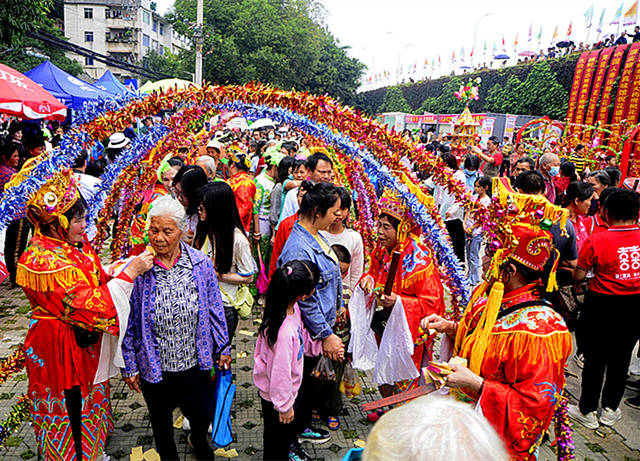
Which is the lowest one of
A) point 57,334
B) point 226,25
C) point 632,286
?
point 57,334

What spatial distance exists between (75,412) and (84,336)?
1.82 ft

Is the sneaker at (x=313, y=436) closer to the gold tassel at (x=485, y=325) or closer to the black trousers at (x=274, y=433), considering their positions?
the black trousers at (x=274, y=433)

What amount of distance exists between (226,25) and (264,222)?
90.1 ft

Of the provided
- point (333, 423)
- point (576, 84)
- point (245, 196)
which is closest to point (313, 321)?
point (333, 423)

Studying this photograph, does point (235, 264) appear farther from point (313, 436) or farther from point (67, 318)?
point (313, 436)

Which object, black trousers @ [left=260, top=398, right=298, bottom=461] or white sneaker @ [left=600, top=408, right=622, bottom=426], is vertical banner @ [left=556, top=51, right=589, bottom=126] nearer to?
white sneaker @ [left=600, top=408, right=622, bottom=426]

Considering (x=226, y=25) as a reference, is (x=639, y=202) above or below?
below

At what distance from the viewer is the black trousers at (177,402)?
2.88 meters

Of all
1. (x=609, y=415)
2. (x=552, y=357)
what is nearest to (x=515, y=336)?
(x=552, y=357)

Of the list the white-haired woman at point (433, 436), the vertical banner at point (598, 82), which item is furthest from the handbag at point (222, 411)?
the vertical banner at point (598, 82)

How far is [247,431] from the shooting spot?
383cm

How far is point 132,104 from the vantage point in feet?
11.3

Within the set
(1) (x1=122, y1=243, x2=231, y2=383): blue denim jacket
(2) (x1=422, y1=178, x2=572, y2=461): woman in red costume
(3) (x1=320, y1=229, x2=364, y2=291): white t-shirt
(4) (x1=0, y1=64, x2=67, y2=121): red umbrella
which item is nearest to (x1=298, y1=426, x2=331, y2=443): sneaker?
(1) (x1=122, y1=243, x2=231, y2=383): blue denim jacket

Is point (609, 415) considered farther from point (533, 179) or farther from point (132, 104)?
point (132, 104)
